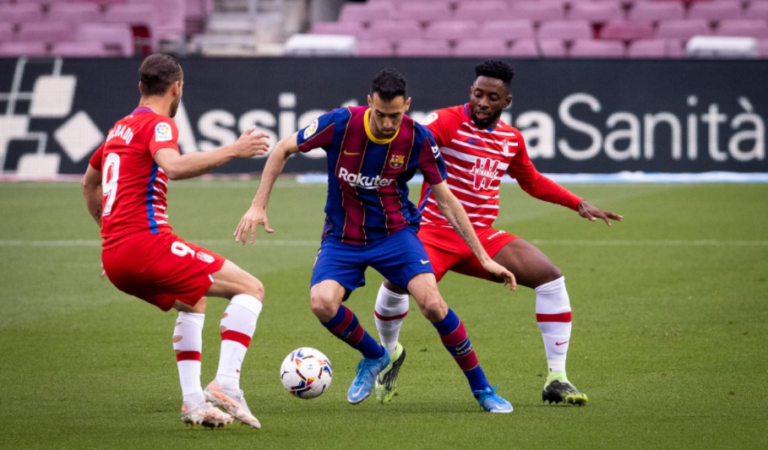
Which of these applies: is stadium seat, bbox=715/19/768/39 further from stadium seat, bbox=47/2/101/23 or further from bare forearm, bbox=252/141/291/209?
bare forearm, bbox=252/141/291/209

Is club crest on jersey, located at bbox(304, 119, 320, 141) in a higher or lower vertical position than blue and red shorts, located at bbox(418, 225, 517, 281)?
higher

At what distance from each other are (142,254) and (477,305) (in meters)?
4.50

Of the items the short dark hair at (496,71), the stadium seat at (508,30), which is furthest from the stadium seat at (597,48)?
the short dark hair at (496,71)

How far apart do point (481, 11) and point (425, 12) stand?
123 centimetres

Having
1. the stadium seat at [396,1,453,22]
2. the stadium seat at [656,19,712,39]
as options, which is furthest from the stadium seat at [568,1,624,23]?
the stadium seat at [396,1,453,22]

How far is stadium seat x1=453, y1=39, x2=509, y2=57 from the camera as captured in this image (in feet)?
70.4

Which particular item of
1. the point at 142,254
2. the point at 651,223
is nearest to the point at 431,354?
the point at 142,254

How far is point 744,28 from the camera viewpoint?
21641 millimetres

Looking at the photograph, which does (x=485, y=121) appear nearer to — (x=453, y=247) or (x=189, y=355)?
(x=453, y=247)

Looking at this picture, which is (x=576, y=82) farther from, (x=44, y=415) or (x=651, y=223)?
(x=44, y=415)

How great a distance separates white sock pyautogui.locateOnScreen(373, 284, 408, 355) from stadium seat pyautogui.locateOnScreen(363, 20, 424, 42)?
16565 mm

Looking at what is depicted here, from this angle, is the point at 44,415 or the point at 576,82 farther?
the point at 576,82

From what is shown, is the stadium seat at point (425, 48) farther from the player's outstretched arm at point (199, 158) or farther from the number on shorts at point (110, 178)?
the player's outstretched arm at point (199, 158)

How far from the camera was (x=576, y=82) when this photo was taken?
1778 centimetres
